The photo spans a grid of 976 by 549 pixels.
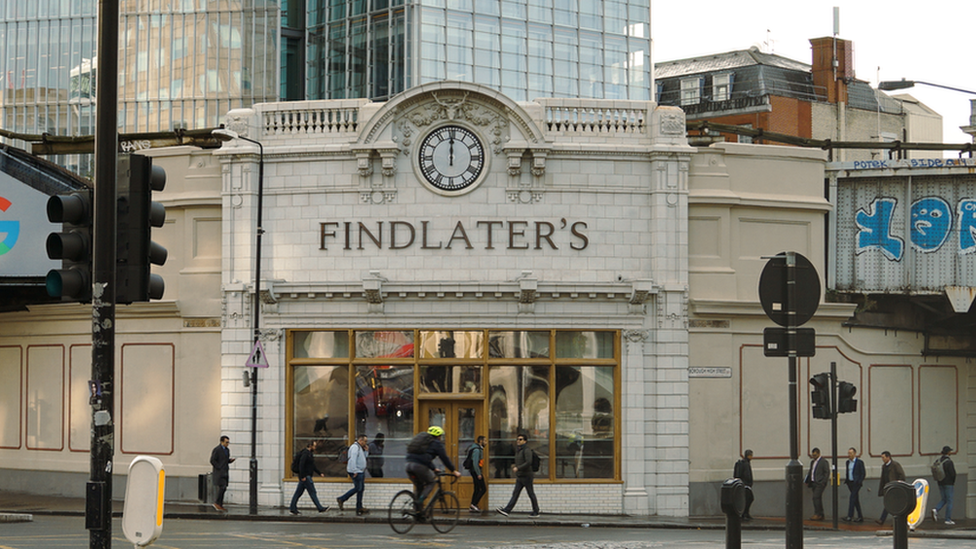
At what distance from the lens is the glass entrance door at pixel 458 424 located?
86.1 feet

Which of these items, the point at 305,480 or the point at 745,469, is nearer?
the point at 305,480

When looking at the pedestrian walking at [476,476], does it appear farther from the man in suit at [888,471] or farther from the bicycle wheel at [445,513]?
the man in suit at [888,471]

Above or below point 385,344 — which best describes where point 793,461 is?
below

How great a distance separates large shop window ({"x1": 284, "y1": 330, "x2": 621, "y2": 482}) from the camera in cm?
2633

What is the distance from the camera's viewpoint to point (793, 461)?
12.7 meters

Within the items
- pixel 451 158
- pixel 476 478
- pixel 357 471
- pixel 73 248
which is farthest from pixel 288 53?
pixel 73 248

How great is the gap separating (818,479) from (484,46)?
38957mm

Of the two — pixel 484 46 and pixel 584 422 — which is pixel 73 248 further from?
pixel 484 46

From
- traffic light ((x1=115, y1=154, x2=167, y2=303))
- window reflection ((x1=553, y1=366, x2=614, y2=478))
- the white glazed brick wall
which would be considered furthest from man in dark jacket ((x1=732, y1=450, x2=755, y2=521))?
traffic light ((x1=115, y1=154, x2=167, y2=303))

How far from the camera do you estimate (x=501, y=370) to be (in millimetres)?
26438

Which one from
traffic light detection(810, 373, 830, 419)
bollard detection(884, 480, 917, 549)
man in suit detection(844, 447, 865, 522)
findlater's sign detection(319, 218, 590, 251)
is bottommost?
man in suit detection(844, 447, 865, 522)

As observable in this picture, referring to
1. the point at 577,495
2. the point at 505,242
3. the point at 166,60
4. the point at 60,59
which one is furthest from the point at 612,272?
the point at 60,59

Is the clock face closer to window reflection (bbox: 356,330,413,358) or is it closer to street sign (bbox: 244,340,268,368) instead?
window reflection (bbox: 356,330,413,358)

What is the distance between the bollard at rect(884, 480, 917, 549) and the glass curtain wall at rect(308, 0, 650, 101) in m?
48.3
